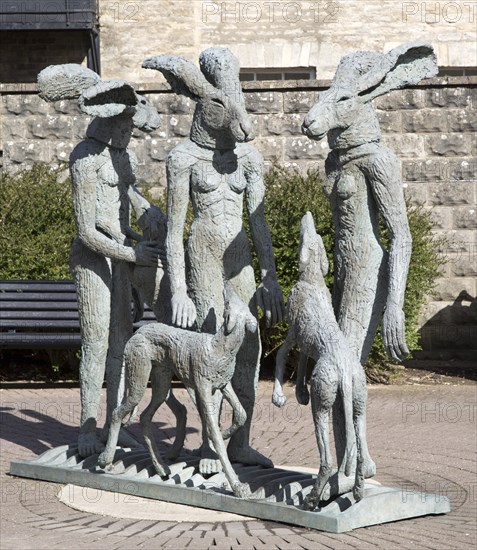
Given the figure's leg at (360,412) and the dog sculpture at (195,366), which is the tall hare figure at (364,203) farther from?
the dog sculpture at (195,366)

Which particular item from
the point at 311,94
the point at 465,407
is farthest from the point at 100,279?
the point at 311,94

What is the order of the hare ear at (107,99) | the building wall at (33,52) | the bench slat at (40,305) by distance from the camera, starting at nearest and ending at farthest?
the hare ear at (107,99), the bench slat at (40,305), the building wall at (33,52)

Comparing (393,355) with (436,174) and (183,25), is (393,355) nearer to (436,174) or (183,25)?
(436,174)

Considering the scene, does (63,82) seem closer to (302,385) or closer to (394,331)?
(302,385)

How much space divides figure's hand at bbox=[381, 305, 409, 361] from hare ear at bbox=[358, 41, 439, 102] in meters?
1.28

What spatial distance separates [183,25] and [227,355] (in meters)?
11.8

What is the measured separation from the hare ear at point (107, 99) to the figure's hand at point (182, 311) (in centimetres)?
134

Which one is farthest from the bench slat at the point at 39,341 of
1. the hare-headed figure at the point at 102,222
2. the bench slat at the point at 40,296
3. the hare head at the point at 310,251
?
the hare head at the point at 310,251

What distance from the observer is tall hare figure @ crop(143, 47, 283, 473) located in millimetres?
7746

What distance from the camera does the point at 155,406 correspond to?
790cm

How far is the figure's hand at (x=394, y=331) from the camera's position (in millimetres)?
7207

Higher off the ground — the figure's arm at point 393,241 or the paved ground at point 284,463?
the figure's arm at point 393,241

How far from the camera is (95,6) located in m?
19.0
